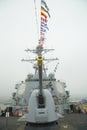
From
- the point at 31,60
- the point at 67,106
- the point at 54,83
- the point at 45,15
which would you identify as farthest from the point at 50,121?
the point at 31,60

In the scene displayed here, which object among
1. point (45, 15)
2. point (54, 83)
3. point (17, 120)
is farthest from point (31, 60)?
point (17, 120)

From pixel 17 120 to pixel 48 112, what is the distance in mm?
884

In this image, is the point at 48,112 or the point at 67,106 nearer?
the point at 48,112

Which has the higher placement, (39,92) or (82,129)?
(39,92)

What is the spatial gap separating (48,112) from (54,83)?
902 cm

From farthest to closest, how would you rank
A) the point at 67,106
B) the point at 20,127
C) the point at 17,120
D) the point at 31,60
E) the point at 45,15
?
the point at 31,60, the point at 67,106, the point at 45,15, the point at 17,120, the point at 20,127

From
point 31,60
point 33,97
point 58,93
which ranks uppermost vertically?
point 31,60

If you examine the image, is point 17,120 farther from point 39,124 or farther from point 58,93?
point 58,93

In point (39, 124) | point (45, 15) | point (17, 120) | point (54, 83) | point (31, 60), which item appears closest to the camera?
point (39, 124)

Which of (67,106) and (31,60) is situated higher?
(31,60)

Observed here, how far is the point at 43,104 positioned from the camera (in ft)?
15.5

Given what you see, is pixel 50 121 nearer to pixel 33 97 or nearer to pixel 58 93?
pixel 33 97

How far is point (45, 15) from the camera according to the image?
9227 millimetres

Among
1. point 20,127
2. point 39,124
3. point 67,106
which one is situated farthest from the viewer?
point 67,106
